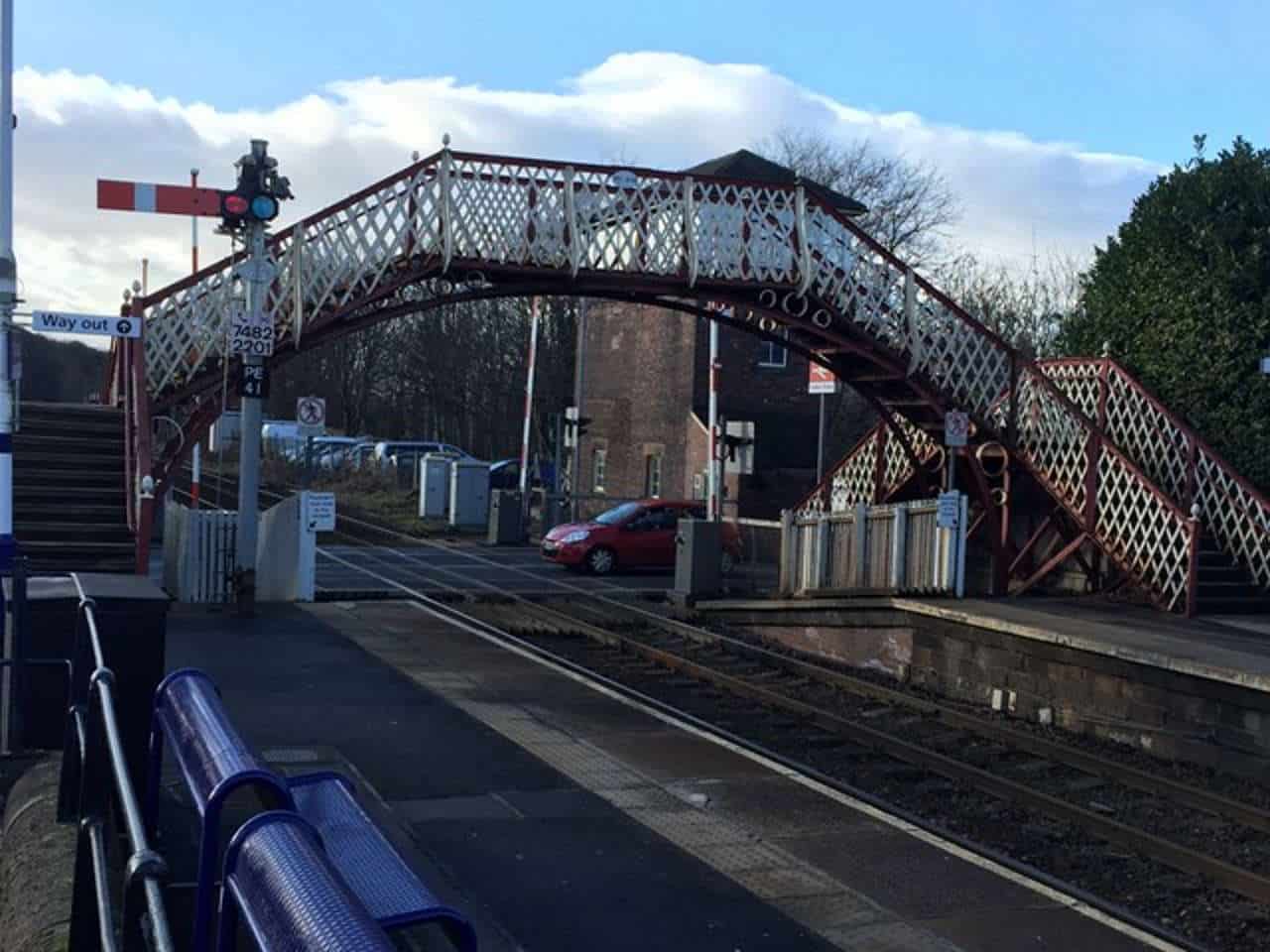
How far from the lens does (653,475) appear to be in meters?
40.0

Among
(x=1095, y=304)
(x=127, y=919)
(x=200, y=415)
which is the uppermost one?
(x=1095, y=304)

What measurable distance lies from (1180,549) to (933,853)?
956 cm

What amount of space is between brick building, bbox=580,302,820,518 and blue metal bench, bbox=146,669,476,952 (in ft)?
95.3

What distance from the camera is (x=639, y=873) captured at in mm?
7090

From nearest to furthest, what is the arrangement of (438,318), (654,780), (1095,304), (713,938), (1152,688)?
(713,938)
(654,780)
(1152,688)
(1095,304)
(438,318)

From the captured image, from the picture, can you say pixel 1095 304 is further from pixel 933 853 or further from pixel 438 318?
pixel 438 318

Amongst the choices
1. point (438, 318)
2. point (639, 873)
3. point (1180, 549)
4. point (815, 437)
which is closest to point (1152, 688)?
point (1180, 549)

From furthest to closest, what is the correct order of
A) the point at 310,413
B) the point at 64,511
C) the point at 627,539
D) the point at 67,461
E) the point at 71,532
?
the point at 627,539
the point at 310,413
the point at 67,461
the point at 64,511
the point at 71,532

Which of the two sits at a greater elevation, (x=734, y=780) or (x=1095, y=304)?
(x=1095, y=304)

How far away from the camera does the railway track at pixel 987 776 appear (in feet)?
26.2

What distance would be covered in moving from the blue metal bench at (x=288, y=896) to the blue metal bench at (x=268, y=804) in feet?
1.25

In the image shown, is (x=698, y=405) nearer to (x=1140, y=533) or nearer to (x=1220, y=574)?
(x=1140, y=533)

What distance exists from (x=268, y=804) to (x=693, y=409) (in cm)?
3357

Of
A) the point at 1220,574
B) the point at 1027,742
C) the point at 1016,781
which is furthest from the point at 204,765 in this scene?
the point at 1220,574
